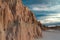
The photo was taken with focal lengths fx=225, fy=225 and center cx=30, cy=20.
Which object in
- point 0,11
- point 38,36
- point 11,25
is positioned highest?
point 0,11

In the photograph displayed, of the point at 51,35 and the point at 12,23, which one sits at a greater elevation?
the point at 12,23

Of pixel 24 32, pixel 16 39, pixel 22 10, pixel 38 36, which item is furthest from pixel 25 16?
pixel 16 39

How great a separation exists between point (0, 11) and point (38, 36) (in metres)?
1.19

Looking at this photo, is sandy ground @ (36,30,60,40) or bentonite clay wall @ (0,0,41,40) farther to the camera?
sandy ground @ (36,30,60,40)

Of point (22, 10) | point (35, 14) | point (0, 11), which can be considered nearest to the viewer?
point (0, 11)

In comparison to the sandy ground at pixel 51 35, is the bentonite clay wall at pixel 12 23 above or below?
above

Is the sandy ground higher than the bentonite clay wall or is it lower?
lower

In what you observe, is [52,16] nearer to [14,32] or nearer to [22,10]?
[22,10]

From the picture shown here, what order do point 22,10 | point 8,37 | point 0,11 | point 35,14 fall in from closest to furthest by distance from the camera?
point 8,37
point 0,11
point 22,10
point 35,14

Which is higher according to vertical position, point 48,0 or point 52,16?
point 48,0

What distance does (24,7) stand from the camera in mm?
3727

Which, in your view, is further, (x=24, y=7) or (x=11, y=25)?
(x=24, y=7)

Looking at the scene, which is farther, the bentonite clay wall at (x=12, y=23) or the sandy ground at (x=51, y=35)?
the sandy ground at (x=51, y=35)

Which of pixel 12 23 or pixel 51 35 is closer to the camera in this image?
pixel 12 23
